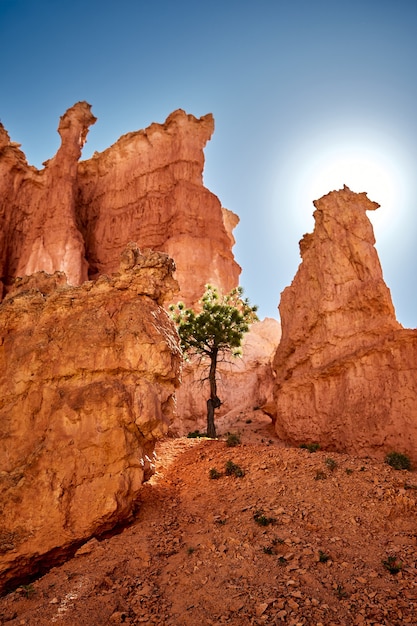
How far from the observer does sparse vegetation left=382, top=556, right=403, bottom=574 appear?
6938mm

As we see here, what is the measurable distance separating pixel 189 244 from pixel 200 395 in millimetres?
16916

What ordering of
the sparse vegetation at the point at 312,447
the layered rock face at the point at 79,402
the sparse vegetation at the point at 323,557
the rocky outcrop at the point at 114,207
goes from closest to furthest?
the sparse vegetation at the point at 323,557, the layered rock face at the point at 79,402, the sparse vegetation at the point at 312,447, the rocky outcrop at the point at 114,207

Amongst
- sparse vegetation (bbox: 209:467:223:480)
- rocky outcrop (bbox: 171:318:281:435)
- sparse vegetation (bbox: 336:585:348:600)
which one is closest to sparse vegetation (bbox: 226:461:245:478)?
sparse vegetation (bbox: 209:467:223:480)

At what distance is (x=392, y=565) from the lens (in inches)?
280

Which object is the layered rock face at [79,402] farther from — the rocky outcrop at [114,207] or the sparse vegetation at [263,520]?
the rocky outcrop at [114,207]

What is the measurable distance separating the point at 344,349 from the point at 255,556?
32.8ft

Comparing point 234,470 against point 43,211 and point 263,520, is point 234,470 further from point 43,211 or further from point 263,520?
point 43,211

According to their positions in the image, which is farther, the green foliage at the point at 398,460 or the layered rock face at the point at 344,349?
the layered rock face at the point at 344,349

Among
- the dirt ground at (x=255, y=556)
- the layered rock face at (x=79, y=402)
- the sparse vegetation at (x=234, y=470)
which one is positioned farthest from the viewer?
the sparse vegetation at (x=234, y=470)

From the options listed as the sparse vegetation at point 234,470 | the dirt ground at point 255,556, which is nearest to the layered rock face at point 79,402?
the dirt ground at point 255,556

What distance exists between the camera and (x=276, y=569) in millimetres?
7176

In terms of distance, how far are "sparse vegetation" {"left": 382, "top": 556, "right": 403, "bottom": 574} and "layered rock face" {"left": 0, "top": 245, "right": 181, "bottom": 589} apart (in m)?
5.15

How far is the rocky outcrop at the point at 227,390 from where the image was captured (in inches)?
1119

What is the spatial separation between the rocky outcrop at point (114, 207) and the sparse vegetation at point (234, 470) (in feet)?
88.1
